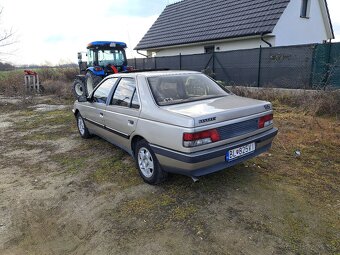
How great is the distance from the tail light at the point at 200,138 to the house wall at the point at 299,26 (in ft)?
40.7

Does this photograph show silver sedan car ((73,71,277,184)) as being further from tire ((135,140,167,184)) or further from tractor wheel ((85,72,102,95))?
tractor wheel ((85,72,102,95))

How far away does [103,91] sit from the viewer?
517 cm

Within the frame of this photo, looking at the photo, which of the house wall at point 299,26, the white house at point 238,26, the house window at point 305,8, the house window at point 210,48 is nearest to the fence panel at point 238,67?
the white house at point 238,26

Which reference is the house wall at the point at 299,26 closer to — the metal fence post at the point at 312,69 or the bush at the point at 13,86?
the metal fence post at the point at 312,69

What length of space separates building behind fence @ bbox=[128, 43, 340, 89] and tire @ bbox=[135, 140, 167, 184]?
7631mm

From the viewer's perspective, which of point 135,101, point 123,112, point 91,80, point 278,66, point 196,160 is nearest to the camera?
point 196,160

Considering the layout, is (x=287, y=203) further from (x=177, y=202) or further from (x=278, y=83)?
(x=278, y=83)

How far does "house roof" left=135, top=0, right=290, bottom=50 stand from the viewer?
14.3m

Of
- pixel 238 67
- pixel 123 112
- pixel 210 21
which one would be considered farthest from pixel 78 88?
pixel 123 112

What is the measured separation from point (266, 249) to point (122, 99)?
2.91m

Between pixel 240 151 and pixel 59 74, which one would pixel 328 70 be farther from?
pixel 59 74

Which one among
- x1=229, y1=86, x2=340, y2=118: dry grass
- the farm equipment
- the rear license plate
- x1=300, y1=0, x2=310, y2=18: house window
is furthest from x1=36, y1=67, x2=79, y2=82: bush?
the rear license plate

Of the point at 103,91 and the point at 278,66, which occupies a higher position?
the point at 278,66

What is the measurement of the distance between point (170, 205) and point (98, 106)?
2.51m
